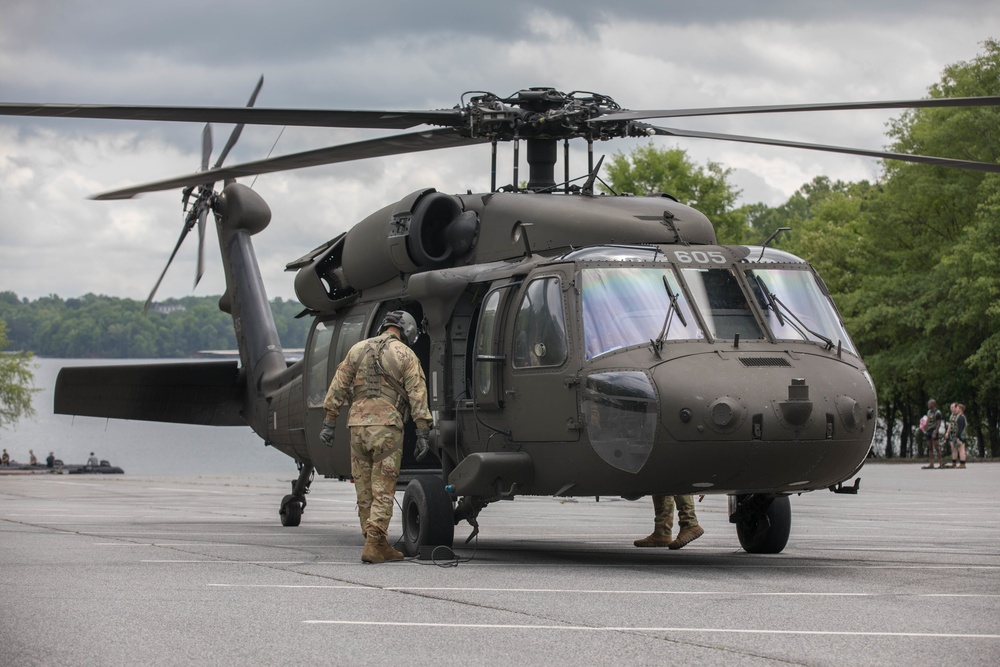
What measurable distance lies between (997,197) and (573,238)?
35217 mm

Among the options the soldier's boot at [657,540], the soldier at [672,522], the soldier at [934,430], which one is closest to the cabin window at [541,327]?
the soldier at [672,522]

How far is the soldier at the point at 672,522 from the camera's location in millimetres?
12586

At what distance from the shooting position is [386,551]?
37.1ft

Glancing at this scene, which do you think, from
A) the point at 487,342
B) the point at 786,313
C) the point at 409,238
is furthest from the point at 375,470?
the point at 786,313

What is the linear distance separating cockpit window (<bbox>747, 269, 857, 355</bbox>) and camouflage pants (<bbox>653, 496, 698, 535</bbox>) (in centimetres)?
227

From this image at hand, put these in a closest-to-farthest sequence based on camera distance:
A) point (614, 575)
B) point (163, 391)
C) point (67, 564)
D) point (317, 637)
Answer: point (317, 637) < point (614, 575) < point (67, 564) < point (163, 391)

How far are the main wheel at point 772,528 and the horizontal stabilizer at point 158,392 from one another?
26.7 feet

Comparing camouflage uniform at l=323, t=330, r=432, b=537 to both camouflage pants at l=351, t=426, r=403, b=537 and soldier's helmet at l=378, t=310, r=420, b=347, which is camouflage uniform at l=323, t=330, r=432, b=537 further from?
soldier's helmet at l=378, t=310, r=420, b=347

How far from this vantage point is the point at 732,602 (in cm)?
824

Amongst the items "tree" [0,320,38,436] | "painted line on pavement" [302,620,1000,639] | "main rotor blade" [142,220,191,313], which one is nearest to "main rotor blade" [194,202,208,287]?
"main rotor blade" [142,220,191,313]

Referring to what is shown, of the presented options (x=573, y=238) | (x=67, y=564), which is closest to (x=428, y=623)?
(x=67, y=564)

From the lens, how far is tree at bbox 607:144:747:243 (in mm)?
49062

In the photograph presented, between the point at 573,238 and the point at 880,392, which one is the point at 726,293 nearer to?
the point at 573,238

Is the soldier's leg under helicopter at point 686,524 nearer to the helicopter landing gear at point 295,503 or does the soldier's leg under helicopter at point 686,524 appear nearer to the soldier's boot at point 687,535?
the soldier's boot at point 687,535
